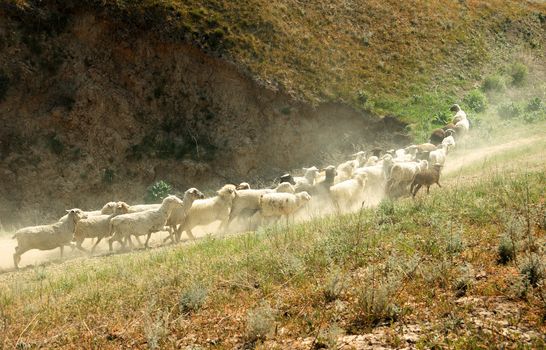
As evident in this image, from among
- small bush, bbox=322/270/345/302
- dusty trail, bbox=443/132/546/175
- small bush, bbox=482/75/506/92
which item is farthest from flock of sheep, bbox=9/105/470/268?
small bush, bbox=482/75/506/92

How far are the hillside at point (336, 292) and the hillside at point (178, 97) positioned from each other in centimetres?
2094

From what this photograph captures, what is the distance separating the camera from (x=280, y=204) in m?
15.9

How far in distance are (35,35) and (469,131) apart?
29.1 meters

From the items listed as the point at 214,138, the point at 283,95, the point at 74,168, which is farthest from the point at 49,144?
the point at 283,95

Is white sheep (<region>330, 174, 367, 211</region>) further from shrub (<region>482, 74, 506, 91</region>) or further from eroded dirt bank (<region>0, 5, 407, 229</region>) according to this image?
shrub (<region>482, 74, 506, 91</region>)

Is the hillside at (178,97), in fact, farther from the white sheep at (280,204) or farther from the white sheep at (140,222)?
the white sheep at (280,204)

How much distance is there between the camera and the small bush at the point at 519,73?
127ft

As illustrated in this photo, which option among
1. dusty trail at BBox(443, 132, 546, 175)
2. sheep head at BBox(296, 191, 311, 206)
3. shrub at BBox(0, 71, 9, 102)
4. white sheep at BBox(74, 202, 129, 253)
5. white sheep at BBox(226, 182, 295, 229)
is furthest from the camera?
shrub at BBox(0, 71, 9, 102)

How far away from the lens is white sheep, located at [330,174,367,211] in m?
16.3

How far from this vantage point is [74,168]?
29.6 m

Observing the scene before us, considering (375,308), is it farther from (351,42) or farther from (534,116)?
(351,42)

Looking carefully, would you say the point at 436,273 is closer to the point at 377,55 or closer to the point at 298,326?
the point at 298,326

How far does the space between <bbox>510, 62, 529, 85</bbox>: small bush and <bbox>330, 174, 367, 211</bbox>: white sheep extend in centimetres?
2799

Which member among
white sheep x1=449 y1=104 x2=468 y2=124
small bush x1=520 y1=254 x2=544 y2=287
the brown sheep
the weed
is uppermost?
white sheep x1=449 y1=104 x2=468 y2=124
